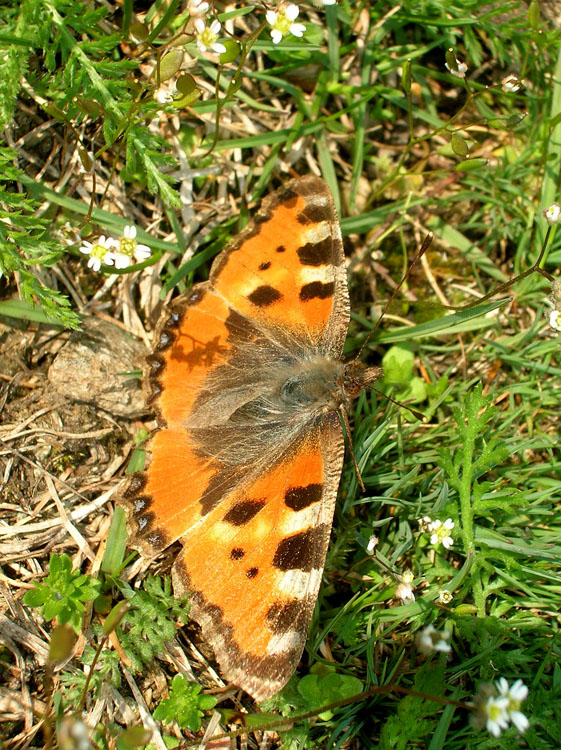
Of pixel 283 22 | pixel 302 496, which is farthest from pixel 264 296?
pixel 283 22

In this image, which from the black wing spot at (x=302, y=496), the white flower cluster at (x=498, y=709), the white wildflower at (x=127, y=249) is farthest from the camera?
the white wildflower at (x=127, y=249)

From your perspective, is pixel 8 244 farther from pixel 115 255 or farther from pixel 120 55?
pixel 120 55

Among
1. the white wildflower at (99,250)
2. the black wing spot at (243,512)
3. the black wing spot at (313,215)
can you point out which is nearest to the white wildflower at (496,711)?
the black wing spot at (243,512)

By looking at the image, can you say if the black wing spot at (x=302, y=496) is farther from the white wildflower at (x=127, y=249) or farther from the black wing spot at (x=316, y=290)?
the white wildflower at (x=127, y=249)

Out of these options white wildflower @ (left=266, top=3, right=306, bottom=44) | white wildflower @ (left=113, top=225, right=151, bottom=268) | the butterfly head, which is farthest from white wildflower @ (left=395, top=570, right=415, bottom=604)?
white wildflower @ (left=266, top=3, right=306, bottom=44)

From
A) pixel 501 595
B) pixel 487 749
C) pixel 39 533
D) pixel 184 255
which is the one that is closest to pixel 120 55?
pixel 184 255

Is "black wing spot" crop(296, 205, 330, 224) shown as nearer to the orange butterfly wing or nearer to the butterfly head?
the orange butterfly wing
